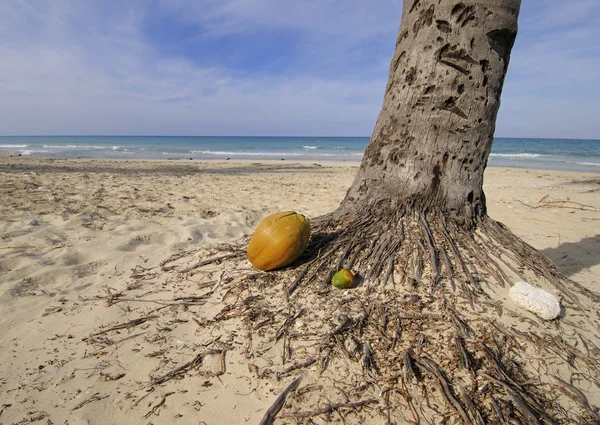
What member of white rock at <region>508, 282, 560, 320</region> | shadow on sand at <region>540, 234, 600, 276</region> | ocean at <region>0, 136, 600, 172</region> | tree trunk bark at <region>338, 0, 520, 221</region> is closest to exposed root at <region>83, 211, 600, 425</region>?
white rock at <region>508, 282, 560, 320</region>

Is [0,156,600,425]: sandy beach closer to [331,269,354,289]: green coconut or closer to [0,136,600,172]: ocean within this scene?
[331,269,354,289]: green coconut

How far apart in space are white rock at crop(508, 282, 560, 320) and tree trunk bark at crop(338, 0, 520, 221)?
2.40 feet

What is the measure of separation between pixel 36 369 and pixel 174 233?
94.2 inches

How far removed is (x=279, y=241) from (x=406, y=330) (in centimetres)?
106

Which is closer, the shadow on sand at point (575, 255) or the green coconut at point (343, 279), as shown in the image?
the green coconut at point (343, 279)

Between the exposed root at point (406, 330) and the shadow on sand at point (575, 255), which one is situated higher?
the exposed root at point (406, 330)

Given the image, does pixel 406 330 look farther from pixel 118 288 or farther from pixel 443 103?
pixel 118 288

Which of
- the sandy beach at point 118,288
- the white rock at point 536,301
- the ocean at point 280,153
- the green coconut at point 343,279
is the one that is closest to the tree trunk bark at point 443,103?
the white rock at point 536,301

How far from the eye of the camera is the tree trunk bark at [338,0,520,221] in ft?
8.36

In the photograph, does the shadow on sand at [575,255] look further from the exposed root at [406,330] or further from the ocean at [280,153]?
the ocean at [280,153]

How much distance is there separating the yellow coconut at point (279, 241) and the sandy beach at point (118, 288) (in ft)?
1.99

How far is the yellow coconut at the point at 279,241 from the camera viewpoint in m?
2.51

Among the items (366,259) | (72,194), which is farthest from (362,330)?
(72,194)

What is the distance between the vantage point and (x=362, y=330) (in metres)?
2.02
